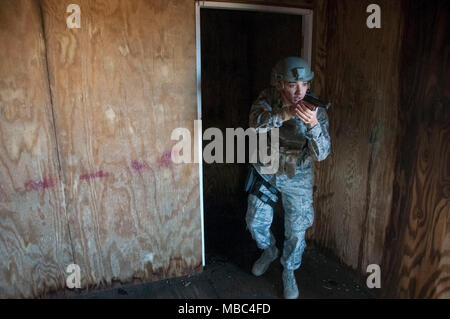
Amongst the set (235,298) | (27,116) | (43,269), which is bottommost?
(235,298)

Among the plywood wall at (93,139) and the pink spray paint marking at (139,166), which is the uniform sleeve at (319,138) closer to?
the plywood wall at (93,139)

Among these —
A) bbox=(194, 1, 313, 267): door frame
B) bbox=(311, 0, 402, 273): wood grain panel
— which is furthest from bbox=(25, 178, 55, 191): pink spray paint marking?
bbox=(311, 0, 402, 273): wood grain panel

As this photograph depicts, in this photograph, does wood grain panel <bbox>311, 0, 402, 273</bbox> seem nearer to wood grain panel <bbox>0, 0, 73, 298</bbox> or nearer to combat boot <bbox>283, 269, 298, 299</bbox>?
combat boot <bbox>283, 269, 298, 299</bbox>

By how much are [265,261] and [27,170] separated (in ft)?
6.05

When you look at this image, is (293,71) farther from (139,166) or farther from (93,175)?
(93,175)

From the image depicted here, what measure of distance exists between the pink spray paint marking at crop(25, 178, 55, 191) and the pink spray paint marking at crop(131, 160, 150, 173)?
1.72 ft

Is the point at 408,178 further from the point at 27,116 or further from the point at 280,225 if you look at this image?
the point at 27,116

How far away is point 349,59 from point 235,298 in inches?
76.2

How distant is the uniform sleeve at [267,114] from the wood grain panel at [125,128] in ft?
1.50

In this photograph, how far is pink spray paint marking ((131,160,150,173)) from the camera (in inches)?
89.1

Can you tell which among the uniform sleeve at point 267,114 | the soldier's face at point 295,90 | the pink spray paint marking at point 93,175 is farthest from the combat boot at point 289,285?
the pink spray paint marking at point 93,175

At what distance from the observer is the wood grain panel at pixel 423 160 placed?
1721 mm
